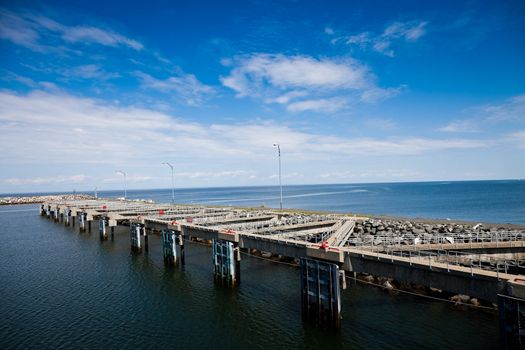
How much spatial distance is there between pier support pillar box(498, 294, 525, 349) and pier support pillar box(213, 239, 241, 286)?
69.4 feet

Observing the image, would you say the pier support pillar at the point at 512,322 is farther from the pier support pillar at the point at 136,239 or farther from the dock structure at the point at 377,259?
the pier support pillar at the point at 136,239

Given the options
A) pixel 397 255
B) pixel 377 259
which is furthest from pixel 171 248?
pixel 377 259

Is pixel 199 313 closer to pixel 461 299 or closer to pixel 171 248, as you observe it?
pixel 171 248

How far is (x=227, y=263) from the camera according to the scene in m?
32.3

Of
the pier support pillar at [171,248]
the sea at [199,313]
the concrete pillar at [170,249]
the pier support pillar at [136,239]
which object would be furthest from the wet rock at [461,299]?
the pier support pillar at [136,239]

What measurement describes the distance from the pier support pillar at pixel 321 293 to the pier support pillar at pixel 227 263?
31.5ft

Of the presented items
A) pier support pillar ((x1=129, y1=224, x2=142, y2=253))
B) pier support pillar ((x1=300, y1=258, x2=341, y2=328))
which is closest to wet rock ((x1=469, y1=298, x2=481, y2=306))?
pier support pillar ((x1=300, y1=258, x2=341, y2=328))

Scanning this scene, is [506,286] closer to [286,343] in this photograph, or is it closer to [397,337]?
[397,337]

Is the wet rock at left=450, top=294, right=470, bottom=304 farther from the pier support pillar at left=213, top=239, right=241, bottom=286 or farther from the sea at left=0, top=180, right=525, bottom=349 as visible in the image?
the pier support pillar at left=213, top=239, right=241, bottom=286

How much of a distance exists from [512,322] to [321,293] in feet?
34.7

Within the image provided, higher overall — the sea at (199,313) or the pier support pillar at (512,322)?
the pier support pillar at (512,322)

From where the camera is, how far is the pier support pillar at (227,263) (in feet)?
105

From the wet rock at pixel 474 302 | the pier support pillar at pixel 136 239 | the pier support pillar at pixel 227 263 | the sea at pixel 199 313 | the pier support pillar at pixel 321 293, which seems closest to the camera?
the sea at pixel 199 313

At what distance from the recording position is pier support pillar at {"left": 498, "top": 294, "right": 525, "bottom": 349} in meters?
15.4
